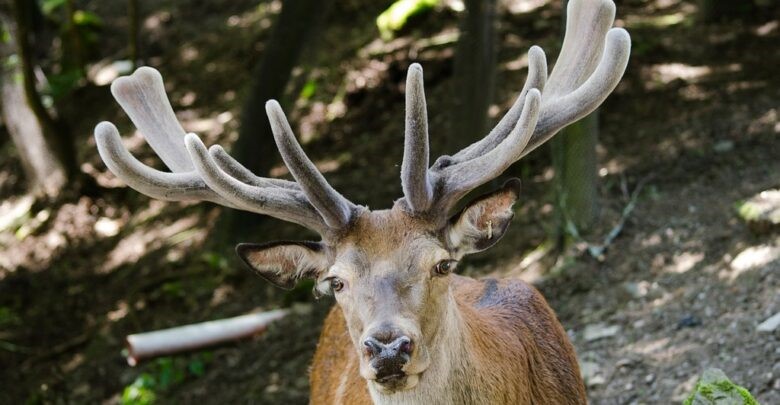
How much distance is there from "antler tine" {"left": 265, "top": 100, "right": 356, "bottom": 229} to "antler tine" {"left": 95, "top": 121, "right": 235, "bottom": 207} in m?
0.45

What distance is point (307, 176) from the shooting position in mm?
4316

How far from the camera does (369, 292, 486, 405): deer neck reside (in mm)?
Answer: 4219

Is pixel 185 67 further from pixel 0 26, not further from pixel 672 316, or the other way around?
pixel 672 316

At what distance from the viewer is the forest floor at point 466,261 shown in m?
7.29

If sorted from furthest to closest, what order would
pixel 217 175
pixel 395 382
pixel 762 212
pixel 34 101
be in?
pixel 34 101 < pixel 762 212 < pixel 217 175 < pixel 395 382

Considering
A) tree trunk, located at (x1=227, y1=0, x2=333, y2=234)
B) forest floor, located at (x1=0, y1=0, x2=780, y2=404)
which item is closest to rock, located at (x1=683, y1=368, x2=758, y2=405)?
forest floor, located at (x1=0, y1=0, x2=780, y2=404)

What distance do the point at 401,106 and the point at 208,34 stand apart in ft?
17.6

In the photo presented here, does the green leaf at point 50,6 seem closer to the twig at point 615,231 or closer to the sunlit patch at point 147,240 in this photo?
the sunlit patch at point 147,240

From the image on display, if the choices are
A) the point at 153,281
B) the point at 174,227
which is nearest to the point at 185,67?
the point at 174,227

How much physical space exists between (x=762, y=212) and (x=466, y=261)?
2.72 metres

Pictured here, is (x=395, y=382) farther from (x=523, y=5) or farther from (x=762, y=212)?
(x=523, y=5)

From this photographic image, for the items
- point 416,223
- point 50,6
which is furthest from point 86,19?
point 416,223

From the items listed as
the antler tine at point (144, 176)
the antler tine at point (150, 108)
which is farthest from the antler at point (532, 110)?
the antler tine at point (150, 108)

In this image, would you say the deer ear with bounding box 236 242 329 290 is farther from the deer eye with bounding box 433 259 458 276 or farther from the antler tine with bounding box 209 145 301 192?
the deer eye with bounding box 433 259 458 276
